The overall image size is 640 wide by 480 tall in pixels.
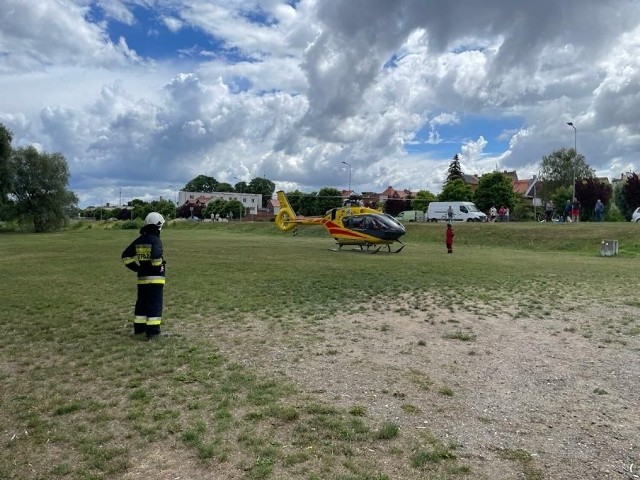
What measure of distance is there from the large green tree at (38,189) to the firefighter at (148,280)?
6150cm

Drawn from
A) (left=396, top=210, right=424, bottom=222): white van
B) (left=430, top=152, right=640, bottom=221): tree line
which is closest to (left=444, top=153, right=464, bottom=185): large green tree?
(left=430, top=152, right=640, bottom=221): tree line

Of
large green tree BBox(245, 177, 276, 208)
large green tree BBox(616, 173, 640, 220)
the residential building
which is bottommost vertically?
large green tree BBox(616, 173, 640, 220)

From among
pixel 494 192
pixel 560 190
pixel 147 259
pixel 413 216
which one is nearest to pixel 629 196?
pixel 560 190

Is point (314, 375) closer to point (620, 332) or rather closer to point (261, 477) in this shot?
point (261, 477)

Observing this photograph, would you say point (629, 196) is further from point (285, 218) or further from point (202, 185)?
point (202, 185)

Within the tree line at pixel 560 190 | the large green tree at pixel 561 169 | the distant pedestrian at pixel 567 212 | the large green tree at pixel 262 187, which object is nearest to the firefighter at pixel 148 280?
the distant pedestrian at pixel 567 212

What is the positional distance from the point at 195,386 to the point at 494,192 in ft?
243

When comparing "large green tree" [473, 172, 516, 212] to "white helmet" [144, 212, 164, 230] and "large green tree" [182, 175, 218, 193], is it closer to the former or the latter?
"white helmet" [144, 212, 164, 230]

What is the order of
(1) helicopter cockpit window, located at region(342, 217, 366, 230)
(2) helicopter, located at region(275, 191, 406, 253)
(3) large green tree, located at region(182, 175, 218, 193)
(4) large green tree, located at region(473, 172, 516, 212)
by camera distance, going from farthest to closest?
(3) large green tree, located at region(182, 175, 218, 193)
(4) large green tree, located at region(473, 172, 516, 212)
(1) helicopter cockpit window, located at region(342, 217, 366, 230)
(2) helicopter, located at region(275, 191, 406, 253)

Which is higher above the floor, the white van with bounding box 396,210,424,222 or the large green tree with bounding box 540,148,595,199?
the large green tree with bounding box 540,148,595,199

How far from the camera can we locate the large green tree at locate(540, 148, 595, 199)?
85.2 m

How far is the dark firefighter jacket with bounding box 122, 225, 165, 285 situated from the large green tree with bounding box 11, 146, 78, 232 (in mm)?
61429

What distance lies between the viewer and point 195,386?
591 centimetres

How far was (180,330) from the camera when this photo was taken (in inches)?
347
